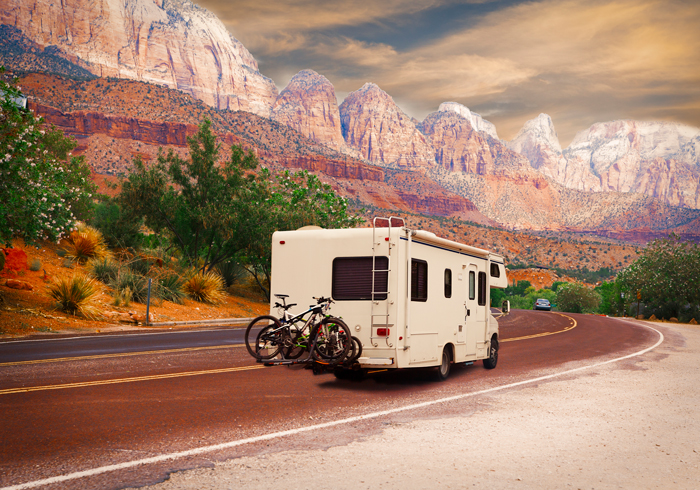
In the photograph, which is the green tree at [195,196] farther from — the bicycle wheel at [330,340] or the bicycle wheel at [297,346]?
the bicycle wheel at [330,340]

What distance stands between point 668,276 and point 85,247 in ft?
143

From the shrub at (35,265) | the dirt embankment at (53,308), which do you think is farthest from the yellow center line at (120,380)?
the shrub at (35,265)

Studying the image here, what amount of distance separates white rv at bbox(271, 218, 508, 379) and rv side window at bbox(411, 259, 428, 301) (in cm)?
2

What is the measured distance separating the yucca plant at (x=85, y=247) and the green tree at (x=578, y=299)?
6494 centimetres

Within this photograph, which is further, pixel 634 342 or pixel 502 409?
pixel 634 342

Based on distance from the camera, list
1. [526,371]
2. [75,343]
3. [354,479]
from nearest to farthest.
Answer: [354,479]
[526,371]
[75,343]

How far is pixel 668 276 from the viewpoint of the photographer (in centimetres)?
4650

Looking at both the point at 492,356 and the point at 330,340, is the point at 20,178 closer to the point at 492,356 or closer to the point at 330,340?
the point at 330,340

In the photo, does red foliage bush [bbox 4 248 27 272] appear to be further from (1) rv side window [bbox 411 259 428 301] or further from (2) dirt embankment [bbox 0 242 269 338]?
(1) rv side window [bbox 411 259 428 301]

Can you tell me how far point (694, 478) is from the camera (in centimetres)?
539

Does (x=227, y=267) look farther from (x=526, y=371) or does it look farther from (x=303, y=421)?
(x=303, y=421)

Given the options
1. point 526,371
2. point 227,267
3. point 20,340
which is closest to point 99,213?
point 227,267

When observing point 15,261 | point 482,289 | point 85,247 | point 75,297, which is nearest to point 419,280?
point 482,289

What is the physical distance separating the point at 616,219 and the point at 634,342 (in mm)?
181492
